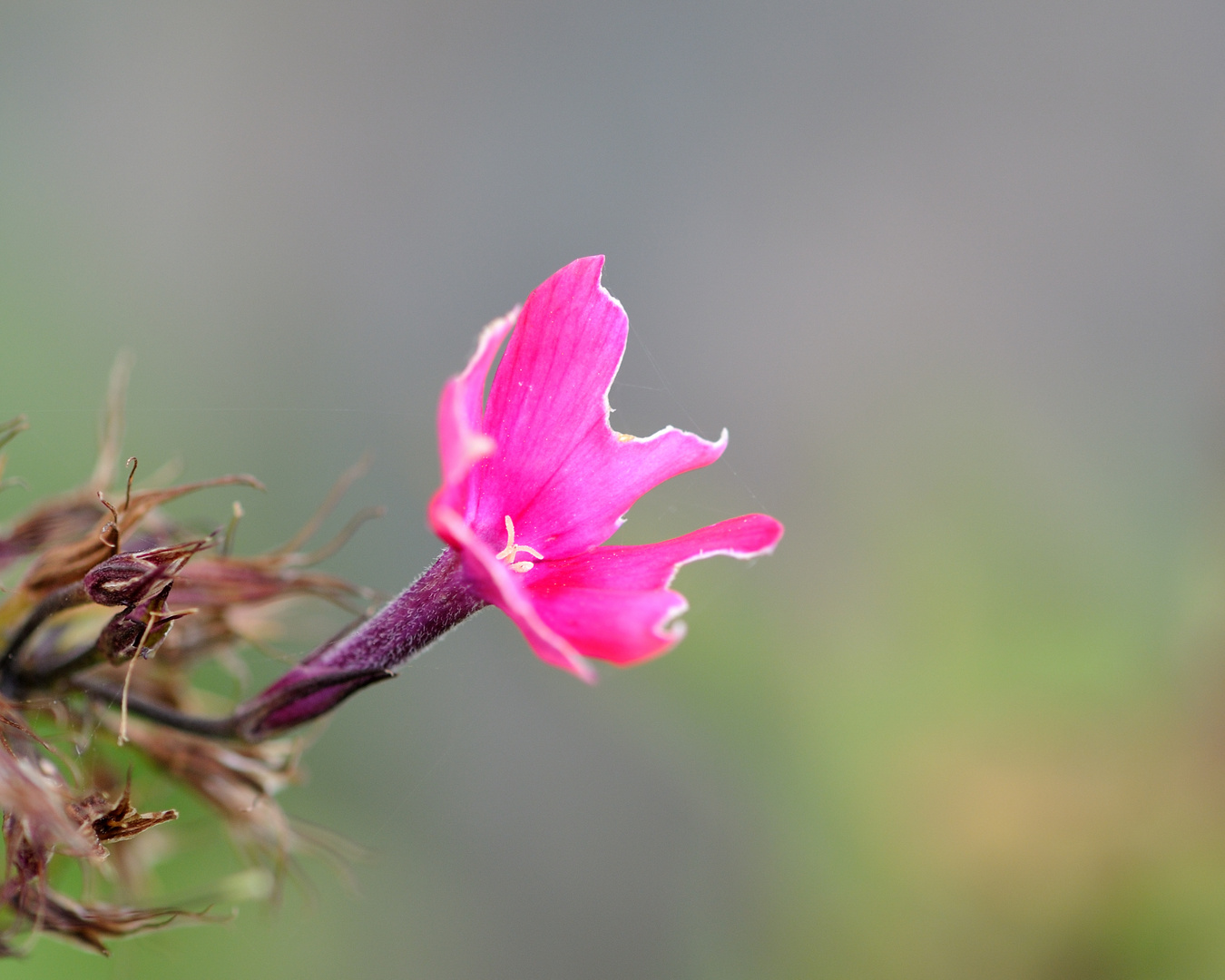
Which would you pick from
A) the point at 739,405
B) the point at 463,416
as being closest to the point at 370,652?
the point at 463,416

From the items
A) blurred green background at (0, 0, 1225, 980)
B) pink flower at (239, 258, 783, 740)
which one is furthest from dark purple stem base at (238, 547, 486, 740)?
blurred green background at (0, 0, 1225, 980)

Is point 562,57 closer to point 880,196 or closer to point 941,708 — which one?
point 880,196

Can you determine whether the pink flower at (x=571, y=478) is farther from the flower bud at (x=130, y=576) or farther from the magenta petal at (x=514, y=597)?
the flower bud at (x=130, y=576)

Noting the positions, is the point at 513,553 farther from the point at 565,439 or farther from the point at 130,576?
the point at 130,576

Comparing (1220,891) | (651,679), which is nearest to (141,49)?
(651,679)

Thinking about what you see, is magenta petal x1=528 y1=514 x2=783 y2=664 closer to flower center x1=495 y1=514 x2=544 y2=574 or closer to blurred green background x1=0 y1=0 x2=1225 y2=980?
flower center x1=495 y1=514 x2=544 y2=574

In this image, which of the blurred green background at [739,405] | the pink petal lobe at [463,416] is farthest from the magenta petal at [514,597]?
the blurred green background at [739,405]
